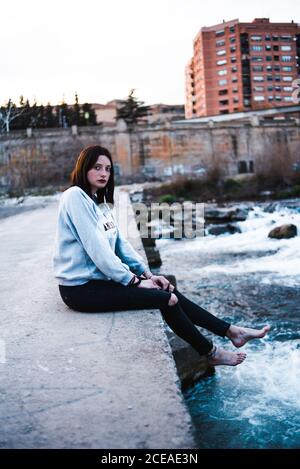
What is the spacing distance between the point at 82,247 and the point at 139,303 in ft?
1.93

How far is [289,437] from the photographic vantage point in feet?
9.97

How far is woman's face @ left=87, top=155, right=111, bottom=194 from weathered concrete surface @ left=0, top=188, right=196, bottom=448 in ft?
3.32

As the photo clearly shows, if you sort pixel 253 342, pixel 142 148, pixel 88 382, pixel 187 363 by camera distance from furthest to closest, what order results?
pixel 142 148 < pixel 253 342 < pixel 187 363 < pixel 88 382

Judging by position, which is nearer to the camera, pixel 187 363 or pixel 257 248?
pixel 187 363

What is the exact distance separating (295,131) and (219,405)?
156 feet

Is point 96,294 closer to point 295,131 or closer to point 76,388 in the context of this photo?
point 76,388

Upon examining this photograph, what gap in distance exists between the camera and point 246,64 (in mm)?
69938

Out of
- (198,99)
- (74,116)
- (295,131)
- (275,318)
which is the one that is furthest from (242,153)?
(275,318)

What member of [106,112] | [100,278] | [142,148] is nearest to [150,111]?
[106,112]

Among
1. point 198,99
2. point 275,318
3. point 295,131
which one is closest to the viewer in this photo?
point 275,318

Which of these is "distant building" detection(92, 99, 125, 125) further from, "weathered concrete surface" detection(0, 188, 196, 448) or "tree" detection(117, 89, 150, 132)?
"weathered concrete surface" detection(0, 188, 196, 448)

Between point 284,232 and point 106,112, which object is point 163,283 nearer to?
point 284,232

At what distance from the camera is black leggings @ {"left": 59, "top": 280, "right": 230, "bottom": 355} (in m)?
3.05
